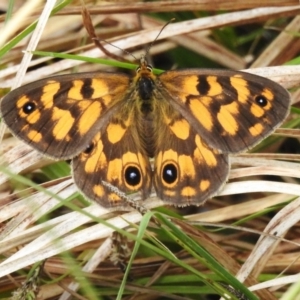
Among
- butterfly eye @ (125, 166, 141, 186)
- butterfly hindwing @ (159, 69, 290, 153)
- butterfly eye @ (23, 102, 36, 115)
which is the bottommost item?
butterfly eye @ (125, 166, 141, 186)

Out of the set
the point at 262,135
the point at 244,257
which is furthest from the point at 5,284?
the point at 262,135

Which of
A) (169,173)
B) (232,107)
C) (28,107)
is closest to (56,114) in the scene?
(28,107)

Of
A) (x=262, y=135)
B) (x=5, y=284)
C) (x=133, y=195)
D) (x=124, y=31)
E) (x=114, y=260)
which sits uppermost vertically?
(x=124, y=31)

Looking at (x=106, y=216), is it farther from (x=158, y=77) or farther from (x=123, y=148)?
(x=158, y=77)

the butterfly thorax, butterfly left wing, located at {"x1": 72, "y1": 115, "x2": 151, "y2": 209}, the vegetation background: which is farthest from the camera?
the butterfly thorax

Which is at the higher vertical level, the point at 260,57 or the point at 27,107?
the point at 260,57

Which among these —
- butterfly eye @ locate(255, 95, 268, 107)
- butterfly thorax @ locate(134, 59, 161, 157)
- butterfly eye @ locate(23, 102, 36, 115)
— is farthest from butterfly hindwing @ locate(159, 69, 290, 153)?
butterfly eye @ locate(23, 102, 36, 115)

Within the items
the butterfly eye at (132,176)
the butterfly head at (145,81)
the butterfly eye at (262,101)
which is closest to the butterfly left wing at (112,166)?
the butterfly eye at (132,176)

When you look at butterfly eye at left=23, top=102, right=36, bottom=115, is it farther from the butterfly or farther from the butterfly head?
the butterfly head
